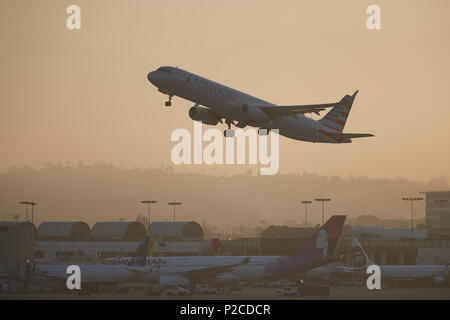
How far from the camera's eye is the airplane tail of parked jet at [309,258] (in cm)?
12206

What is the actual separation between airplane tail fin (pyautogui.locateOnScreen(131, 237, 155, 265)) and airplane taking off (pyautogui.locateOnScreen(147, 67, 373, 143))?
30.5m

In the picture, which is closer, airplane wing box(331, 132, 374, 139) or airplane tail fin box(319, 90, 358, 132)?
airplane wing box(331, 132, 374, 139)

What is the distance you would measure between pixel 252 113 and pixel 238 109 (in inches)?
77.6

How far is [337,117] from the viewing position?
12719 cm

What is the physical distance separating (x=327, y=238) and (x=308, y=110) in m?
25.7

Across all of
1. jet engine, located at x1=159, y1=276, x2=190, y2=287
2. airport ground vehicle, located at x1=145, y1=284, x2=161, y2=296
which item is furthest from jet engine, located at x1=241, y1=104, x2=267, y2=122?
airport ground vehicle, located at x1=145, y1=284, x2=161, y2=296

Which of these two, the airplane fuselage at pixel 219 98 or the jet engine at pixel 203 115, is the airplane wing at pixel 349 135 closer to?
the airplane fuselage at pixel 219 98

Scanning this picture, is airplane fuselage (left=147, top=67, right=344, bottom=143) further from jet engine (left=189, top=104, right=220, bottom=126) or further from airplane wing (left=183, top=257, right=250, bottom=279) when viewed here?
airplane wing (left=183, top=257, right=250, bottom=279)

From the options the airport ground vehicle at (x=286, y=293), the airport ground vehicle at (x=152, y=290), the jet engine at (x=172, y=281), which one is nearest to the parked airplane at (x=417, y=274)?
the airport ground vehicle at (x=286, y=293)

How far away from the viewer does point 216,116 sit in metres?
107

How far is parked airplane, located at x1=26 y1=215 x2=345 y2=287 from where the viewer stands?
402 feet

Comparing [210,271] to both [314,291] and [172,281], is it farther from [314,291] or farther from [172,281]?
[314,291]

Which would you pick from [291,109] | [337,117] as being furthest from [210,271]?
[291,109]

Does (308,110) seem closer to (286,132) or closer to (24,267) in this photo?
(286,132)
